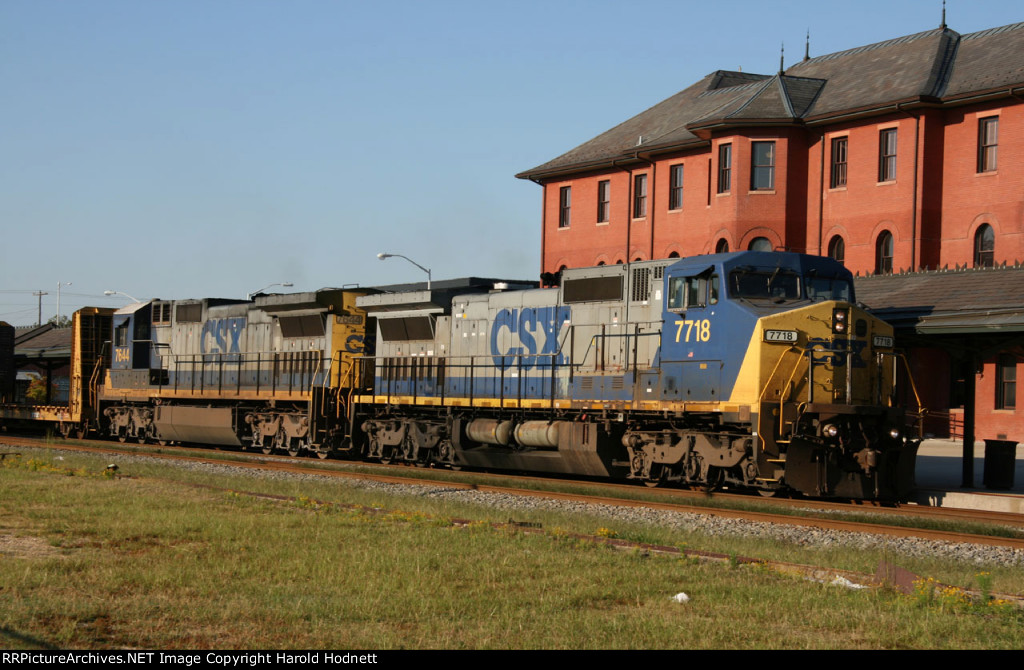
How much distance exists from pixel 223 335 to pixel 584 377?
1349 centimetres

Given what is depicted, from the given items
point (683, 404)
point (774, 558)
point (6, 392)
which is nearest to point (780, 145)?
point (683, 404)

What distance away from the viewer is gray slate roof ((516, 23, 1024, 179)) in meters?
38.1

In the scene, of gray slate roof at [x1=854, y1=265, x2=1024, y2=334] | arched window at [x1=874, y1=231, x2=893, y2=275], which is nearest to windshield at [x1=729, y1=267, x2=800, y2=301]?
gray slate roof at [x1=854, y1=265, x2=1024, y2=334]

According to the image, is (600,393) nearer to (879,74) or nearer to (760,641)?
(760,641)

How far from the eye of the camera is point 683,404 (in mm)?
17375

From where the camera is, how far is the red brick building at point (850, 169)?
37.0 meters

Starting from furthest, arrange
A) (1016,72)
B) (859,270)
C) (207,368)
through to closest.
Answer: (859,270) → (1016,72) → (207,368)

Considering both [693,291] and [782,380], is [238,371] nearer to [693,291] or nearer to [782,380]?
[693,291]

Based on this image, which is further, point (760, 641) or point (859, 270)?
point (859, 270)

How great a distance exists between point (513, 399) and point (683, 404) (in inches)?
181

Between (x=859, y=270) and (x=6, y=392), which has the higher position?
(x=859, y=270)

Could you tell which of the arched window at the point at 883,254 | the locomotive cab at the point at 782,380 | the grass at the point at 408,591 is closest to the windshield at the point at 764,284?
the locomotive cab at the point at 782,380

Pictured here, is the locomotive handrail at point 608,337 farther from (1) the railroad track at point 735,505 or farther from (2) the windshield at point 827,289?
(2) the windshield at point 827,289

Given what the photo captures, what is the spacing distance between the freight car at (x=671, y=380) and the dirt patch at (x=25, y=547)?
9.86m
